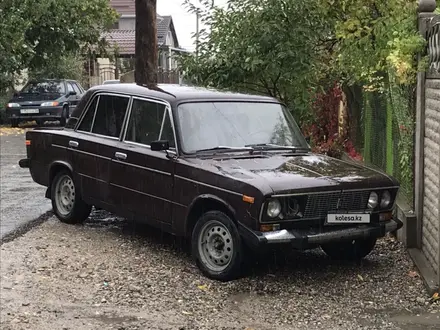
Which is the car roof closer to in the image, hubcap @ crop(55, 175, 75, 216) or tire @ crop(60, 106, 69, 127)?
hubcap @ crop(55, 175, 75, 216)

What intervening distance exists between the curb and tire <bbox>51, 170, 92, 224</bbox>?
0.29 metres

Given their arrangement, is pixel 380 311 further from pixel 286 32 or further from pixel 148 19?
pixel 148 19

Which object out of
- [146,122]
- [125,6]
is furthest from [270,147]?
[125,6]

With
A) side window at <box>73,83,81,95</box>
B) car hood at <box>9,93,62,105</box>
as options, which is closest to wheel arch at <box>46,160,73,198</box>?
car hood at <box>9,93,62,105</box>

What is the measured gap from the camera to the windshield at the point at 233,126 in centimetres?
723

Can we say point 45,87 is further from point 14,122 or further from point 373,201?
point 373,201

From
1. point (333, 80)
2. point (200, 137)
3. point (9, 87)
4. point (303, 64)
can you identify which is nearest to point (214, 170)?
point (200, 137)

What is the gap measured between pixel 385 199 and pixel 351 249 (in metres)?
→ 0.78

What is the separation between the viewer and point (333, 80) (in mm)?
12500

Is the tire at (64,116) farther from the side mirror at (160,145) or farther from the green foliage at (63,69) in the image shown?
the side mirror at (160,145)

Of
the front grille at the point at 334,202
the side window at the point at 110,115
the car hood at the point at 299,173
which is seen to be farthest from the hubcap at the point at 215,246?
the side window at the point at 110,115

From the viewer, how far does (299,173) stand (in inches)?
256

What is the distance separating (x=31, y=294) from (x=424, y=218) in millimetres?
3885

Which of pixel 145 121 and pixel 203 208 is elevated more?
pixel 145 121
